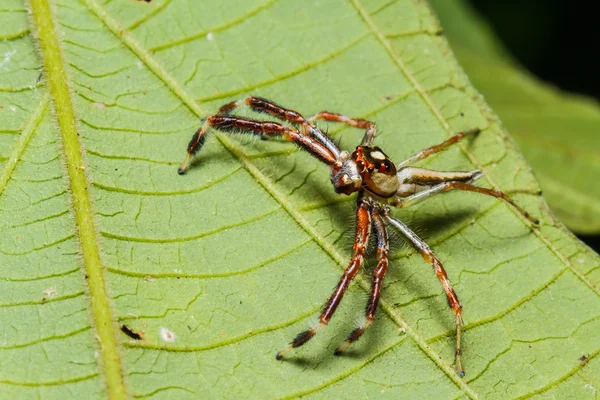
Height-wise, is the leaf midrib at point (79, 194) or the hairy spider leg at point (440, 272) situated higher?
the leaf midrib at point (79, 194)

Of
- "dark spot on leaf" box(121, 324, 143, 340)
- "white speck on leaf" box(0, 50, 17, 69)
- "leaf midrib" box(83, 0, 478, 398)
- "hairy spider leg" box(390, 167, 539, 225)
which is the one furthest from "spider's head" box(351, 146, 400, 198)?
"white speck on leaf" box(0, 50, 17, 69)

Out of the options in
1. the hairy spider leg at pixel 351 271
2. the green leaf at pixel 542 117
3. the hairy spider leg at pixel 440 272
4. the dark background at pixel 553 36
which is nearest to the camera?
the hairy spider leg at pixel 351 271

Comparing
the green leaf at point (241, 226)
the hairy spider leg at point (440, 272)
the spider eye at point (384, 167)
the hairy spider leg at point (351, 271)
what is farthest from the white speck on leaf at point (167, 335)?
the spider eye at point (384, 167)

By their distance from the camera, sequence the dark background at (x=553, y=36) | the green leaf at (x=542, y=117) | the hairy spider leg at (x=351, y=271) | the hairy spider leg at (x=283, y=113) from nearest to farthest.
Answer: the hairy spider leg at (x=351, y=271), the hairy spider leg at (x=283, y=113), the green leaf at (x=542, y=117), the dark background at (x=553, y=36)

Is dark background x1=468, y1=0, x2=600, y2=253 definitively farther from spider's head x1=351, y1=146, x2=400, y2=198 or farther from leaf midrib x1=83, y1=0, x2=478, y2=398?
leaf midrib x1=83, y1=0, x2=478, y2=398

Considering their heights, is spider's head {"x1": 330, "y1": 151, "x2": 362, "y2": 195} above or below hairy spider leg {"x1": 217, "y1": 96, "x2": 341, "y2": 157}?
below

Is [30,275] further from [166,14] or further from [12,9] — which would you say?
[166,14]

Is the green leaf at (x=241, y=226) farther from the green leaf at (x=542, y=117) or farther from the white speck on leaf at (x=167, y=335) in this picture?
the green leaf at (x=542, y=117)
